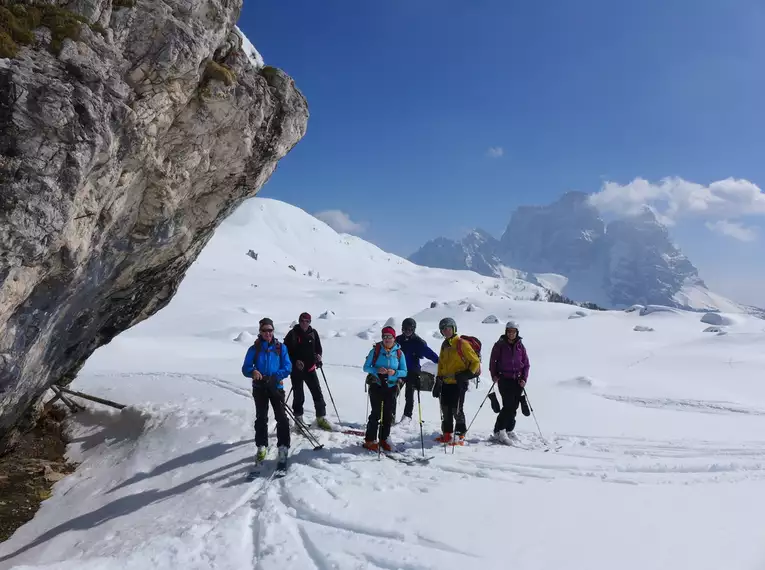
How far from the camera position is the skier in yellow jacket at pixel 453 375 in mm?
9156

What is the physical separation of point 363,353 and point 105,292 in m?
21.2

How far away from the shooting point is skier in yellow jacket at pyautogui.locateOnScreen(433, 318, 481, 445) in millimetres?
9156

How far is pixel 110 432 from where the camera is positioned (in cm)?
1282

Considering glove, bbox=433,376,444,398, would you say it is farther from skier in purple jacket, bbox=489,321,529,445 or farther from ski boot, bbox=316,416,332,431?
ski boot, bbox=316,416,332,431

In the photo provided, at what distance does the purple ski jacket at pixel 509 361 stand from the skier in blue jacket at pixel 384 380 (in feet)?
7.41

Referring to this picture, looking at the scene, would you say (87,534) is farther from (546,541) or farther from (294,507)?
(546,541)

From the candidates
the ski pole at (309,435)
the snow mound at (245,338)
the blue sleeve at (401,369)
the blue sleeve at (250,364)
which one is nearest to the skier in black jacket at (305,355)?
the ski pole at (309,435)

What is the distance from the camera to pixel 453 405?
9500 mm

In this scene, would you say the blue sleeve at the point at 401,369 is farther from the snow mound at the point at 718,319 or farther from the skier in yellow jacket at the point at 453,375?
the snow mound at the point at 718,319

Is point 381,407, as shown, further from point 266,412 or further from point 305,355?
point 305,355

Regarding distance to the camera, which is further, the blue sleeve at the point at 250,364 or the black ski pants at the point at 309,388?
the black ski pants at the point at 309,388

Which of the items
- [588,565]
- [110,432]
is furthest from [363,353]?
[588,565]

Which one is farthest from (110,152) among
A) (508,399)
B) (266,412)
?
(508,399)

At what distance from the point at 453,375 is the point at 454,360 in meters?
0.32
